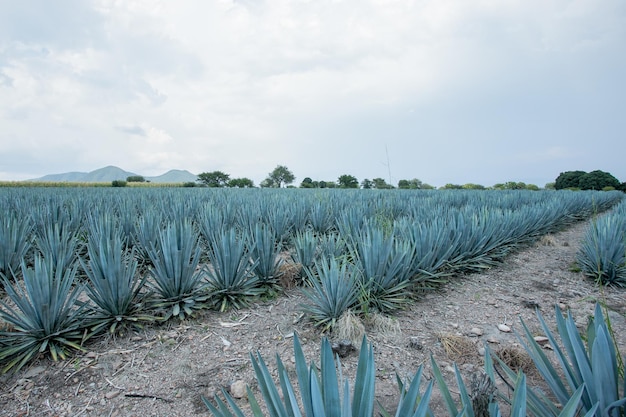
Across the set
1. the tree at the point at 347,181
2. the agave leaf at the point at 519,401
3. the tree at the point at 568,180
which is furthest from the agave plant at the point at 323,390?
the tree at the point at 568,180

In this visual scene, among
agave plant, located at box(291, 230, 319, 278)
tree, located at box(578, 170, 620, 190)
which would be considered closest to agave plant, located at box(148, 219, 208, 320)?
agave plant, located at box(291, 230, 319, 278)

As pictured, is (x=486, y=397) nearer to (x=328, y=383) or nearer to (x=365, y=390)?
(x=365, y=390)

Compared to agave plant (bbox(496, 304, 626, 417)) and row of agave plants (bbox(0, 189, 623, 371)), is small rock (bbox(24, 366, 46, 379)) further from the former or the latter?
agave plant (bbox(496, 304, 626, 417))

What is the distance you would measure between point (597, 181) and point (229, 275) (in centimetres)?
4173

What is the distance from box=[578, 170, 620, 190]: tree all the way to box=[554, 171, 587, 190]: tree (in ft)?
1.65

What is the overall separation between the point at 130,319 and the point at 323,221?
3271mm

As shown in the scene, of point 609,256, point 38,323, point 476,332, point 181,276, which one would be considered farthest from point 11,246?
point 609,256

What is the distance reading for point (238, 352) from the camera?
2078 mm

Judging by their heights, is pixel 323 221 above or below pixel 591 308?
above

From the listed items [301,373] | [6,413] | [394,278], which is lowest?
[6,413]

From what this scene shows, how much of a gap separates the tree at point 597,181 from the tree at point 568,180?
50cm

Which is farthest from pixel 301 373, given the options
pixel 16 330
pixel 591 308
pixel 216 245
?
pixel 591 308

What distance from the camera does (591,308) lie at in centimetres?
289

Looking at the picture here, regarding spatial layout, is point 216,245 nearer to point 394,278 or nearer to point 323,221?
point 394,278
